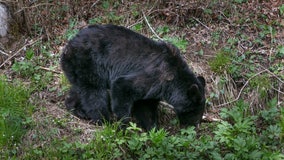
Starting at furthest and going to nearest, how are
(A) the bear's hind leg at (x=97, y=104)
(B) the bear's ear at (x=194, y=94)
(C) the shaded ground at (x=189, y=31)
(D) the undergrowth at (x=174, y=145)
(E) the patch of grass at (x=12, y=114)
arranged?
(C) the shaded ground at (x=189, y=31) < (A) the bear's hind leg at (x=97, y=104) < (B) the bear's ear at (x=194, y=94) < (E) the patch of grass at (x=12, y=114) < (D) the undergrowth at (x=174, y=145)

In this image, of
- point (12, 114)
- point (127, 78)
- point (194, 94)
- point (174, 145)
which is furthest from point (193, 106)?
point (12, 114)

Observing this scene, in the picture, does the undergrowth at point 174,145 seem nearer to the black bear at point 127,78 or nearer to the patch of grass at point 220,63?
the black bear at point 127,78

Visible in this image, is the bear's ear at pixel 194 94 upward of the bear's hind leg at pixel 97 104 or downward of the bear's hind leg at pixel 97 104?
upward

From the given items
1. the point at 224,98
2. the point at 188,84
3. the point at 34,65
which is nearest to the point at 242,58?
the point at 224,98

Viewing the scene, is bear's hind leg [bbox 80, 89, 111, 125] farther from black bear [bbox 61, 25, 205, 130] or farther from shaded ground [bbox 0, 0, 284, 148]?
shaded ground [bbox 0, 0, 284, 148]

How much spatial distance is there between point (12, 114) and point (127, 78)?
157 cm

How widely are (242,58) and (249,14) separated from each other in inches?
50.2

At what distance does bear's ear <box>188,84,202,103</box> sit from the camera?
22.5 ft

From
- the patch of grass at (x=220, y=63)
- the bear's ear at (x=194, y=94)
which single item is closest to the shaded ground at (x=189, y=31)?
the patch of grass at (x=220, y=63)

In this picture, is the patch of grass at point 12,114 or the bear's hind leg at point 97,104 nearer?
the patch of grass at point 12,114

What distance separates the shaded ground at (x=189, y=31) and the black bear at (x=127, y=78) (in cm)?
58

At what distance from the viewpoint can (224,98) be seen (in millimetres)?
7926

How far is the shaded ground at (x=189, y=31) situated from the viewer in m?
8.01

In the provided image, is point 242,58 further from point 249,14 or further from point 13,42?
point 13,42
